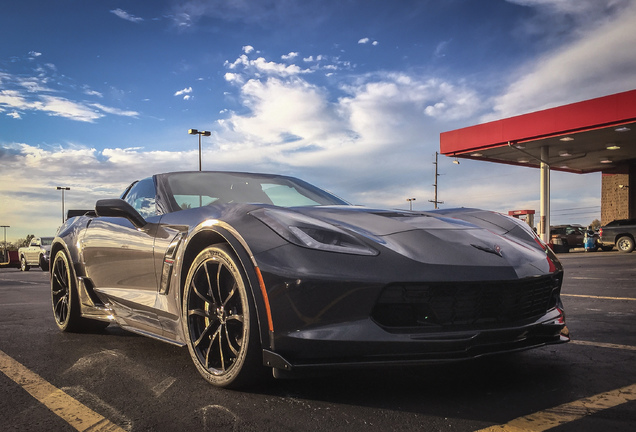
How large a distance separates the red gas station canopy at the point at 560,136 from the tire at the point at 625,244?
395 centimetres

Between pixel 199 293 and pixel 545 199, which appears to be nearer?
pixel 199 293

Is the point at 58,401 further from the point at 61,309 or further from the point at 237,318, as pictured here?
the point at 61,309

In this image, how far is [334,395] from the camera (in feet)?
7.97

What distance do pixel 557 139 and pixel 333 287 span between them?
68.1 feet

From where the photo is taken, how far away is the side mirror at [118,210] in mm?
3217

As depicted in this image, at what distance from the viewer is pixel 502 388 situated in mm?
2502

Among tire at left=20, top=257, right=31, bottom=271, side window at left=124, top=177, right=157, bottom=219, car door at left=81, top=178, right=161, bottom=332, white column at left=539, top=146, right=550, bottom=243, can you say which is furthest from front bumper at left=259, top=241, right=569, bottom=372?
tire at left=20, top=257, right=31, bottom=271

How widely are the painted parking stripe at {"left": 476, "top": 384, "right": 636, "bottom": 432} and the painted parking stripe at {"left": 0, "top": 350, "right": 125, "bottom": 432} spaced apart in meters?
1.48

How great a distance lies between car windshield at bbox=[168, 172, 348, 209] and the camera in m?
3.66

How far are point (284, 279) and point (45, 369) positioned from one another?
5.62 feet

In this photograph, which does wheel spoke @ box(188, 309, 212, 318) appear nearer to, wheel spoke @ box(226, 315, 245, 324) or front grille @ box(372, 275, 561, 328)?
wheel spoke @ box(226, 315, 245, 324)

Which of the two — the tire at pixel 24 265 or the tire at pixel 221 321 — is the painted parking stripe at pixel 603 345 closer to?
the tire at pixel 221 321

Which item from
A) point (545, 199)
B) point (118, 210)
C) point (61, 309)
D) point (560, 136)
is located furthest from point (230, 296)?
point (545, 199)

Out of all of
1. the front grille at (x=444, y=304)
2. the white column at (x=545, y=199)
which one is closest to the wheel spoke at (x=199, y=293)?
the front grille at (x=444, y=304)
